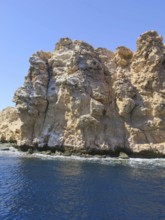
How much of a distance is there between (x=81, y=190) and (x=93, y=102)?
33065 mm

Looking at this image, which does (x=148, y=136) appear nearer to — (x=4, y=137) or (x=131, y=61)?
(x=131, y=61)

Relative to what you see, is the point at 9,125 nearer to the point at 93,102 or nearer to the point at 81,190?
the point at 93,102

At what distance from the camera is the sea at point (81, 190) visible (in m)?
28.3

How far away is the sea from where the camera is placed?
28323 mm

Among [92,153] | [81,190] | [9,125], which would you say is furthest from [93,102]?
[9,125]

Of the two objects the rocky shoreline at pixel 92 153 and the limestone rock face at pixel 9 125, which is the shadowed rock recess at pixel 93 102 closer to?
the rocky shoreline at pixel 92 153

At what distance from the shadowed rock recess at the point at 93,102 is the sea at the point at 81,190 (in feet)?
29.6

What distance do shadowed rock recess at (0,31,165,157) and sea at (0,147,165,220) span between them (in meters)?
9.04

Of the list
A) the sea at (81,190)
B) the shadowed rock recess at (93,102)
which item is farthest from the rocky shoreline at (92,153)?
the sea at (81,190)

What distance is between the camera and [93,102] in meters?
67.2

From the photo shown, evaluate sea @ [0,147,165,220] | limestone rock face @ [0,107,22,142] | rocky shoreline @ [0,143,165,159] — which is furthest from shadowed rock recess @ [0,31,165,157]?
limestone rock face @ [0,107,22,142]

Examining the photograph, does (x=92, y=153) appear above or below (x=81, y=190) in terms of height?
above

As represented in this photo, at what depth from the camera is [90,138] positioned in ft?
216

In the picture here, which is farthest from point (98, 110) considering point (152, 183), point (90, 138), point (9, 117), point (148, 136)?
point (9, 117)
